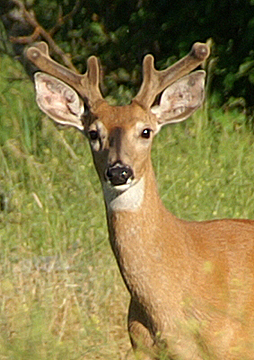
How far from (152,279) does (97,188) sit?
258cm

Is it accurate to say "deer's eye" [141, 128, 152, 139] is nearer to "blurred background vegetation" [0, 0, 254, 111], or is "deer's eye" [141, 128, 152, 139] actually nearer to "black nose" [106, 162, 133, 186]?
"black nose" [106, 162, 133, 186]

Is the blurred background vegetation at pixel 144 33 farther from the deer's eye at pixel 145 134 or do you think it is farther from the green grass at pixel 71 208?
the deer's eye at pixel 145 134

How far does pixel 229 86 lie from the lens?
9281 mm

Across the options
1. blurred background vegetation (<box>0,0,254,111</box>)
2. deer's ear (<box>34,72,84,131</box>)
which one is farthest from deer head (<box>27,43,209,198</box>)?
blurred background vegetation (<box>0,0,254,111</box>)

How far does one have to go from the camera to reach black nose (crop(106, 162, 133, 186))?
16.2 ft

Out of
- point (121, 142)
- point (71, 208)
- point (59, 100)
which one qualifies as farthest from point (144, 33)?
point (121, 142)

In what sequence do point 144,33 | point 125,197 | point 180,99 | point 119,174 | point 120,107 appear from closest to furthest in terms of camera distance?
point 119,174 < point 125,197 < point 120,107 < point 180,99 < point 144,33

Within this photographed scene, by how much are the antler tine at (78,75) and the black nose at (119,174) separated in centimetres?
62

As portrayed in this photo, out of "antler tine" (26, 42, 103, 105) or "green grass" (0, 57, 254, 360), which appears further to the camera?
"green grass" (0, 57, 254, 360)

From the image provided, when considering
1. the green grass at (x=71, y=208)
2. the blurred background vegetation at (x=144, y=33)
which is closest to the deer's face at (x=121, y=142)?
the green grass at (x=71, y=208)

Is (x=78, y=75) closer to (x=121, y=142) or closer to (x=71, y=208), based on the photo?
(x=121, y=142)

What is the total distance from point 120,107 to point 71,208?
1.97 metres

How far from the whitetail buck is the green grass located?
14.6 inches

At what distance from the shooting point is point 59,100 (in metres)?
5.71
